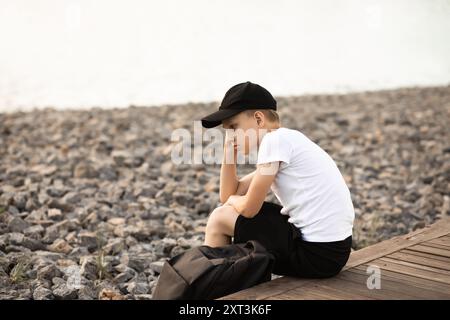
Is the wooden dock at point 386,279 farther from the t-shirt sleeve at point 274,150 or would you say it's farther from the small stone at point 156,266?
the small stone at point 156,266

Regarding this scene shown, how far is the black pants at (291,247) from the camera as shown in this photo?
8.09 feet

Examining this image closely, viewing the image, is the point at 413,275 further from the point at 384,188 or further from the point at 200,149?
the point at 200,149

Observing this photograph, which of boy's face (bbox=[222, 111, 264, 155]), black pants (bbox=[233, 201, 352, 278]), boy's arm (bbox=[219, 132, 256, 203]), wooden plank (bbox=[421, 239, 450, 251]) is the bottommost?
wooden plank (bbox=[421, 239, 450, 251])

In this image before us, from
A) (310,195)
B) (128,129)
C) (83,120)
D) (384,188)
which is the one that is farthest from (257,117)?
(83,120)

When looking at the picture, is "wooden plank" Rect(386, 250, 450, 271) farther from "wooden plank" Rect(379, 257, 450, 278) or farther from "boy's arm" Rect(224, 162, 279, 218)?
"boy's arm" Rect(224, 162, 279, 218)

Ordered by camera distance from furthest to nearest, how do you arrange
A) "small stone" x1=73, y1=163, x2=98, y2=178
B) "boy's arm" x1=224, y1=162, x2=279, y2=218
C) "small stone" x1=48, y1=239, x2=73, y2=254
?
"small stone" x1=73, y1=163, x2=98, y2=178
"small stone" x1=48, y1=239, x2=73, y2=254
"boy's arm" x1=224, y1=162, x2=279, y2=218

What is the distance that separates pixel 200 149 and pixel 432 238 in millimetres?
4365

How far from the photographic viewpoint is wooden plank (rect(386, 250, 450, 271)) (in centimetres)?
271

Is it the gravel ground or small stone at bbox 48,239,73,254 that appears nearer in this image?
the gravel ground

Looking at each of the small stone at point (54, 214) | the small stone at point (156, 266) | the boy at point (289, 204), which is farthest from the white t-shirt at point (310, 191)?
the small stone at point (54, 214)

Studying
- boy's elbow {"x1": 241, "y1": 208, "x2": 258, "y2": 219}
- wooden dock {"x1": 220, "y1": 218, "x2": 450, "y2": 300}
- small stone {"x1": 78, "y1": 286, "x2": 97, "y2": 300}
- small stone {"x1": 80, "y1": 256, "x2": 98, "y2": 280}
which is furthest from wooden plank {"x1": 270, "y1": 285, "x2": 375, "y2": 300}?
small stone {"x1": 80, "y1": 256, "x2": 98, "y2": 280}

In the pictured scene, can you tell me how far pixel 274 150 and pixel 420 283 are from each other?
2.82ft

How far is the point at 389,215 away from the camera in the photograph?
475 centimetres
